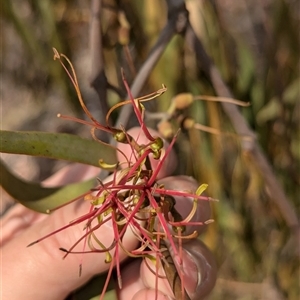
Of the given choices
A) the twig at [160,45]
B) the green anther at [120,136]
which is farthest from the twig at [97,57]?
the green anther at [120,136]

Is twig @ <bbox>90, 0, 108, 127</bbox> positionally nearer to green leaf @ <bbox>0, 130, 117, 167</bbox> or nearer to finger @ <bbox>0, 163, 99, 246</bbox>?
green leaf @ <bbox>0, 130, 117, 167</bbox>

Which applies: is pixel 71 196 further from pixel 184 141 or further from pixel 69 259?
pixel 184 141

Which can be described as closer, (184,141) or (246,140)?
(246,140)

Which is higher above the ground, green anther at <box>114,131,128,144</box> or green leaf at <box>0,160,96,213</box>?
green anther at <box>114,131,128,144</box>

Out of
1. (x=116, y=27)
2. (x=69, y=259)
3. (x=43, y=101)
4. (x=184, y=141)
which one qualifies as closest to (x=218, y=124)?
(x=184, y=141)

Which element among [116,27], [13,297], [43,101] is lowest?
[43,101]

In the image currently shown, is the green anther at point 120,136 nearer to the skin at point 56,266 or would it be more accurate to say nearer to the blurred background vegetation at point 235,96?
the skin at point 56,266

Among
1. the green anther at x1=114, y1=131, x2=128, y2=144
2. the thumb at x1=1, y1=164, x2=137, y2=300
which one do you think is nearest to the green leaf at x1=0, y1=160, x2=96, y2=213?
the thumb at x1=1, y1=164, x2=137, y2=300

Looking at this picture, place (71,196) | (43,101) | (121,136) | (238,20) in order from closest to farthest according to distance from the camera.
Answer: (121,136), (71,196), (238,20), (43,101)
